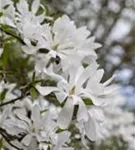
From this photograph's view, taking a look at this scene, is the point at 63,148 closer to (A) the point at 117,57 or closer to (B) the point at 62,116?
(B) the point at 62,116

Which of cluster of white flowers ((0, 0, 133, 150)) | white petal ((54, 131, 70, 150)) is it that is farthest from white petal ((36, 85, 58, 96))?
white petal ((54, 131, 70, 150))

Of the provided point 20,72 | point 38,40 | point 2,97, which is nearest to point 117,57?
point 20,72

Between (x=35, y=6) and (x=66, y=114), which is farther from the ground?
(x=35, y=6)

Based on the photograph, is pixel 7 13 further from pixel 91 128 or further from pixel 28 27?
pixel 91 128

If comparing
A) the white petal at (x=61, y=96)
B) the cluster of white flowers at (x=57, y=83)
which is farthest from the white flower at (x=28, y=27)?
the white petal at (x=61, y=96)

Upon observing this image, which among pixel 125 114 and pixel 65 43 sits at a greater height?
pixel 65 43

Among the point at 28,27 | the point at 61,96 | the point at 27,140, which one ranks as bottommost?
the point at 27,140

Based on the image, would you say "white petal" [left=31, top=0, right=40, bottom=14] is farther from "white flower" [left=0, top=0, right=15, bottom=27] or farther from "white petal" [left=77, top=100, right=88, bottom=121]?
"white petal" [left=77, top=100, right=88, bottom=121]

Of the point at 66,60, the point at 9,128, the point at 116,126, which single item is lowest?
the point at 116,126

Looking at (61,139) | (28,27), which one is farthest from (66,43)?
(61,139)
